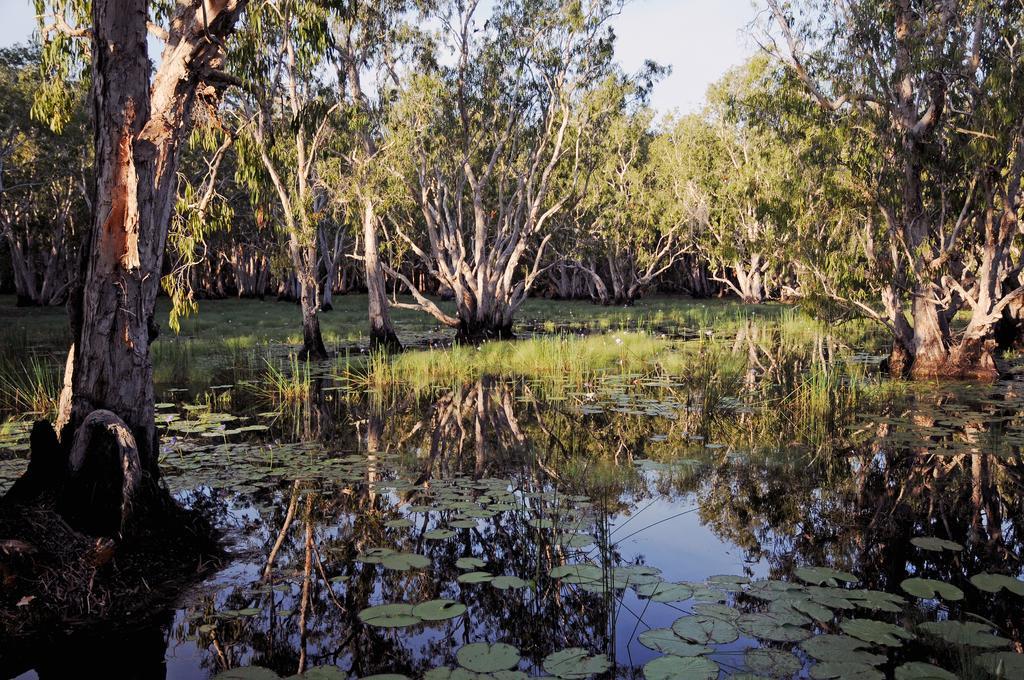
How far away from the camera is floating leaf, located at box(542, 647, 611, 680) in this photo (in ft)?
11.9

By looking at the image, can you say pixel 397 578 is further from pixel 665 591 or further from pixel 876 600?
pixel 876 600

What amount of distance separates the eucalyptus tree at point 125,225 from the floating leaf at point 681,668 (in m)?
3.87

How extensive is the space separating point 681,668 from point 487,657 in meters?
0.97

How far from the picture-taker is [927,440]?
855 centimetres

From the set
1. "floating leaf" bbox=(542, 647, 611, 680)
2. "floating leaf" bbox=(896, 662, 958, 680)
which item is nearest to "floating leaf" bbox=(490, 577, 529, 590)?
"floating leaf" bbox=(542, 647, 611, 680)

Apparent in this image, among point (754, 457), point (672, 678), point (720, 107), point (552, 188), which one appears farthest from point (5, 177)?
point (672, 678)

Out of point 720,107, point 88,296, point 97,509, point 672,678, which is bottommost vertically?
point 672,678

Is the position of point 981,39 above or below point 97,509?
above

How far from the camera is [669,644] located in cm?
392

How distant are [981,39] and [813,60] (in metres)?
2.83

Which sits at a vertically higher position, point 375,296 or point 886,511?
point 375,296

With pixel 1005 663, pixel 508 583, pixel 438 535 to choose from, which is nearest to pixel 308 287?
pixel 438 535

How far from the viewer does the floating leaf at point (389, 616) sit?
13.5 ft

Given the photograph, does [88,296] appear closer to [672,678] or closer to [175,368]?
[672,678]
